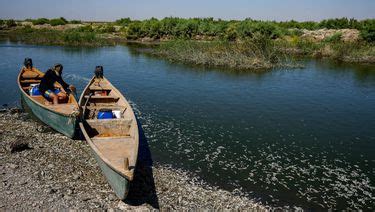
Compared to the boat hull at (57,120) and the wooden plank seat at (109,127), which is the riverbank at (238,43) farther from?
the wooden plank seat at (109,127)

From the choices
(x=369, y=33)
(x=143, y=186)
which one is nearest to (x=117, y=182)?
(x=143, y=186)

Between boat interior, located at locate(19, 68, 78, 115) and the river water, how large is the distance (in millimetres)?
1909

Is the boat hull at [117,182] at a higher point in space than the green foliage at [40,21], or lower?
lower

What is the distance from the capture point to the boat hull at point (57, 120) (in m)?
13.8

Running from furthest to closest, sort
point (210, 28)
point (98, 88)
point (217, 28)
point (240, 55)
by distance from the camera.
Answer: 1. point (210, 28)
2. point (217, 28)
3. point (240, 55)
4. point (98, 88)

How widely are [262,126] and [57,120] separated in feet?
36.0

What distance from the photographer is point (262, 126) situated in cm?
1823

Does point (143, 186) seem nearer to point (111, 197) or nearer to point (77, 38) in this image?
point (111, 197)

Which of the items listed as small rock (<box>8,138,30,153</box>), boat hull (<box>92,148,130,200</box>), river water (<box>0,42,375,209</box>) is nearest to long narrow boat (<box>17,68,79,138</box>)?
small rock (<box>8,138,30,153</box>)

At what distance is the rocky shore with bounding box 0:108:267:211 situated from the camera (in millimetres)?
10000

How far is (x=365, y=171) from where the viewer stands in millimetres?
13328

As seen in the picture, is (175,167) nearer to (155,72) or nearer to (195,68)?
(155,72)

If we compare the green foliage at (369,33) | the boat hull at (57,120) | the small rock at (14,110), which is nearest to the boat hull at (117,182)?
the boat hull at (57,120)

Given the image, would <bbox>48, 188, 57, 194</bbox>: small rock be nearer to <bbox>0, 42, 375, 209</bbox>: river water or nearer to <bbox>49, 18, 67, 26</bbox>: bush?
<bbox>0, 42, 375, 209</bbox>: river water
